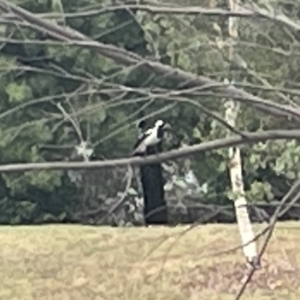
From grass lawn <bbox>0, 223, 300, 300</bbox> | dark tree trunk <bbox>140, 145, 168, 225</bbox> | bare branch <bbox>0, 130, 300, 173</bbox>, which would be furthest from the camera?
dark tree trunk <bbox>140, 145, 168, 225</bbox>

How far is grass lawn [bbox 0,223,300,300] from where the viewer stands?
40.7 feet

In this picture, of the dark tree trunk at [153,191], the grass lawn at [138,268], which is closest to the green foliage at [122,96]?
the grass lawn at [138,268]

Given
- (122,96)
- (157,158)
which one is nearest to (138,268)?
(122,96)

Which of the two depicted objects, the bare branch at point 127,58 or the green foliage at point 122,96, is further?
the green foliage at point 122,96

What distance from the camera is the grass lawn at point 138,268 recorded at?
40.7 ft

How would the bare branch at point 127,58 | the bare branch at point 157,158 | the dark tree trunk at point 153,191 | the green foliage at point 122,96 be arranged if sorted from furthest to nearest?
the dark tree trunk at point 153,191 < the green foliage at point 122,96 < the bare branch at point 127,58 < the bare branch at point 157,158

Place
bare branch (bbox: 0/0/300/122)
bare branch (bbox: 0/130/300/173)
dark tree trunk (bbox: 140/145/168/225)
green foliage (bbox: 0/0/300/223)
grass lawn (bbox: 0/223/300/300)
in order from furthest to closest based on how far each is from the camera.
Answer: dark tree trunk (bbox: 140/145/168/225) < grass lawn (bbox: 0/223/300/300) < green foliage (bbox: 0/0/300/223) < bare branch (bbox: 0/0/300/122) < bare branch (bbox: 0/130/300/173)

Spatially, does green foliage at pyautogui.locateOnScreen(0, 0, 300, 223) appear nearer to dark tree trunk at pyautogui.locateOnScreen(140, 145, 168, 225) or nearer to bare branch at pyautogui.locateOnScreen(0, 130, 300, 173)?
bare branch at pyautogui.locateOnScreen(0, 130, 300, 173)

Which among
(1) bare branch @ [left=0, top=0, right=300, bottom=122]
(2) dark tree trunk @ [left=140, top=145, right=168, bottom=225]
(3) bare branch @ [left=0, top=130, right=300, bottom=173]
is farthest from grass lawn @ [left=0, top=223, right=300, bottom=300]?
(3) bare branch @ [left=0, top=130, right=300, bottom=173]

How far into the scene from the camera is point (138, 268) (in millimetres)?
13414

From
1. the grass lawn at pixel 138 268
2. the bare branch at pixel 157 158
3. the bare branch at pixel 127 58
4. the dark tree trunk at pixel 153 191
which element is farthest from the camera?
the dark tree trunk at pixel 153 191

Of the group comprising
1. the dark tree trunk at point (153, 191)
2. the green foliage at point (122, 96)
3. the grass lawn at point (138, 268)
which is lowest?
the dark tree trunk at point (153, 191)

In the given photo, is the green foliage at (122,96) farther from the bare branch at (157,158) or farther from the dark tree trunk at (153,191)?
the dark tree trunk at (153,191)

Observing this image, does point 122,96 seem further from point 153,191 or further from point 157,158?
point 153,191
